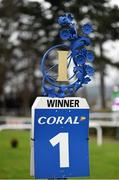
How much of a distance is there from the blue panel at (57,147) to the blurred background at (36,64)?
13.2 feet

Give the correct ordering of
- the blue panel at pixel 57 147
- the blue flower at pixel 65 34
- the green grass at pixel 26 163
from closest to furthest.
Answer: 1. the blue panel at pixel 57 147
2. the blue flower at pixel 65 34
3. the green grass at pixel 26 163

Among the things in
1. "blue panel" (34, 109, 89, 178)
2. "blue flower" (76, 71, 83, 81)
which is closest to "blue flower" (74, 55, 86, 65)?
"blue flower" (76, 71, 83, 81)

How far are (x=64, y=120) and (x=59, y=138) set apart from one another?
0.23 m

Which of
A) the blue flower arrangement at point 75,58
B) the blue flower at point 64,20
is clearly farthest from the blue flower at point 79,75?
the blue flower at point 64,20

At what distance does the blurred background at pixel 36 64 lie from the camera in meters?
14.2

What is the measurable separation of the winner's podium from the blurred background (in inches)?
160

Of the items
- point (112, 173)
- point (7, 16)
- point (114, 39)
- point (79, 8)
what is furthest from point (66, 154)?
point (7, 16)

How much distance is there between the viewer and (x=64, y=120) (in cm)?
696

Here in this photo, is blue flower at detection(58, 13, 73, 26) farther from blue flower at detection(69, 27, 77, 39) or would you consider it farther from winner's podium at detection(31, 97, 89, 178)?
winner's podium at detection(31, 97, 89, 178)

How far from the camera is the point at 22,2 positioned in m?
33.5

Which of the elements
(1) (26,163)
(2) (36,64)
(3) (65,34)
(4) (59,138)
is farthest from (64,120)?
(2) (36,64)

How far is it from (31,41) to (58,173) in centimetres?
3350

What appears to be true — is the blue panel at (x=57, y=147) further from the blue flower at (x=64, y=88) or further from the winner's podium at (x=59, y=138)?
the blue flower at (x=64, y=88)

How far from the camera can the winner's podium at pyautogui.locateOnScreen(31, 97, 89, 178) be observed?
270 inches
